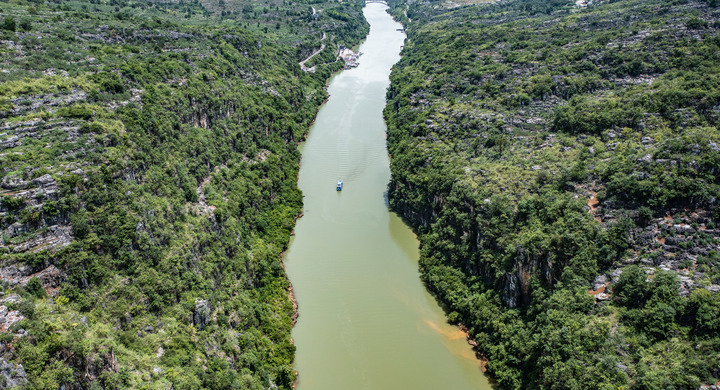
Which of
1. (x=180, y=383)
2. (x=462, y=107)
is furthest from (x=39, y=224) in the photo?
(x=462, y=107)

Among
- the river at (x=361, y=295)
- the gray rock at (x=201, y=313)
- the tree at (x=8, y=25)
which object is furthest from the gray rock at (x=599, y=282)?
the tree at (x=8, y=25)

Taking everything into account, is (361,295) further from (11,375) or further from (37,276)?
(11,375)

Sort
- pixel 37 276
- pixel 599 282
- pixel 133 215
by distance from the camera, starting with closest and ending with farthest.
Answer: pixel 37 276
pixel 599 282
pixel 133 215

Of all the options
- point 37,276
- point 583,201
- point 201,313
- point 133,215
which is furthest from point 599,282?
point 37,276

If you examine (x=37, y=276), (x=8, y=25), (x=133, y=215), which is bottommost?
(x=37, y=276)

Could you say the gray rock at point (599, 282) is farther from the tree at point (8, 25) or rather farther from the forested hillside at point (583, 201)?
the tree at point (8, 25)

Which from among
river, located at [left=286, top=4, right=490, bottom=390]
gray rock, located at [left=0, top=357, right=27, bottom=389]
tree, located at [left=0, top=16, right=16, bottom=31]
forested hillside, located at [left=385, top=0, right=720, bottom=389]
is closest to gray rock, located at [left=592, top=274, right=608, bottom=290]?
forested hillside, located at [left=385, top=0, right=720, bottom=389]
